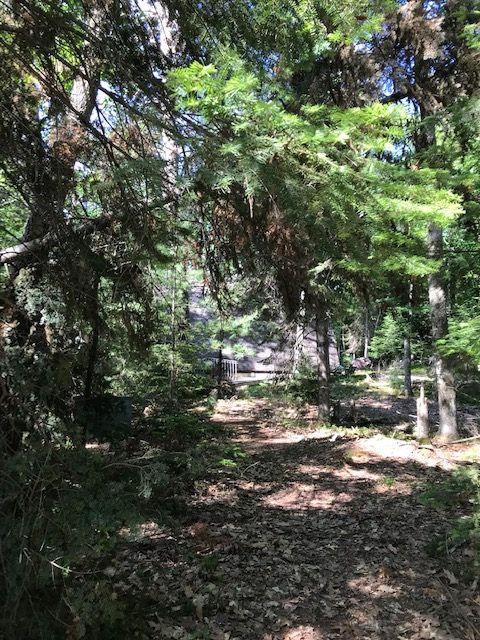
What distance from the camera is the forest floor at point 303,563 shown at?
441 cm

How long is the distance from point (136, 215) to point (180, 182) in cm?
74

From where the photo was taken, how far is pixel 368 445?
1034cm

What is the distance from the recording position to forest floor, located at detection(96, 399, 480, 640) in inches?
174

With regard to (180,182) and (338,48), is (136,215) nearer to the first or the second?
(180,182)

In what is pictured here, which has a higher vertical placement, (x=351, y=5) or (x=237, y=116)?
(x=351, y=5)

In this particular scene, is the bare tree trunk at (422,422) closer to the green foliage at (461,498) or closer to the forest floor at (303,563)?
the forest floor at (303,563)

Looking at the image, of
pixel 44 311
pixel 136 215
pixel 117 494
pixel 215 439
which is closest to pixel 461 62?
pixel 136 215

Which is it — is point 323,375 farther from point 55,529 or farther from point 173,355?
point 55,529

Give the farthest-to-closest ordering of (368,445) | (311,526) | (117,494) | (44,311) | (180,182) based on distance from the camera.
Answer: (368,445) < (311,526) < (44,311) < (117,494) < (180,182)

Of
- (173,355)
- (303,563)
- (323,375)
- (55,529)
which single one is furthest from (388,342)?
(55,529)

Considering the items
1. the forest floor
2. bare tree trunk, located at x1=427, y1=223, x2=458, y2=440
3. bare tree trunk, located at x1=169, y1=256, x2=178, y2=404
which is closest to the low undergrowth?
the forest floor

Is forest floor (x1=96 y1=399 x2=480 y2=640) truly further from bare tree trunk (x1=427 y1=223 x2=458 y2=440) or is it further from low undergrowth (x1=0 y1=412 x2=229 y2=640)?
bare tree trunk (x1=427 y1=223 x2=458 y2=440)

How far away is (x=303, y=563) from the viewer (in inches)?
218

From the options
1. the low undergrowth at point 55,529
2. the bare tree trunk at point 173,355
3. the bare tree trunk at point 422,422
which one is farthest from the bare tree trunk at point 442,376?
the low undergrowth at point 55,529
